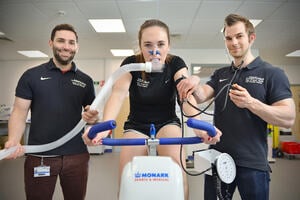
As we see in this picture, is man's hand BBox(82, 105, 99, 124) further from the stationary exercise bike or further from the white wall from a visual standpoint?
the white wall

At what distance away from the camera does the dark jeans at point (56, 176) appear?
5.06 feet

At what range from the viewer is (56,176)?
1.59 metres

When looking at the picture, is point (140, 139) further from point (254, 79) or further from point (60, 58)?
point (60, 58)

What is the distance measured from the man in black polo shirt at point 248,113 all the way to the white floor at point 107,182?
2.00 meters

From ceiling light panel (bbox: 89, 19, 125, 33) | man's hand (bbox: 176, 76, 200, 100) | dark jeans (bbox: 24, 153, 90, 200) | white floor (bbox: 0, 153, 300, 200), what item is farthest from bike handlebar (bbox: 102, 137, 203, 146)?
ceiling light panel (bbox: 89, 19, 125, 33)

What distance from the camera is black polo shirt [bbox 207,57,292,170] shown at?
1.18 meters

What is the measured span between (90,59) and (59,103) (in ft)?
20.1

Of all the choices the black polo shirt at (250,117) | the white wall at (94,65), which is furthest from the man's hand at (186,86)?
the white wall at (94,65)

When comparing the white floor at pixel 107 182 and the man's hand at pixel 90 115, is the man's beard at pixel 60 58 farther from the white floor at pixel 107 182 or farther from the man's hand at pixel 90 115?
the white floor at pixel 107 182

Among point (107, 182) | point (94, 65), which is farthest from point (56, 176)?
point (94, 65)

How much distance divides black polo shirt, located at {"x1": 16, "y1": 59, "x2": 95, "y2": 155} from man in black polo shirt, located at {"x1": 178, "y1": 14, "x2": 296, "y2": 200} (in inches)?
32.1

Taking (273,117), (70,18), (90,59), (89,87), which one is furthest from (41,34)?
(273,117)

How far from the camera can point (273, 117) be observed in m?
1.10

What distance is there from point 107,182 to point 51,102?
8.21 feet
